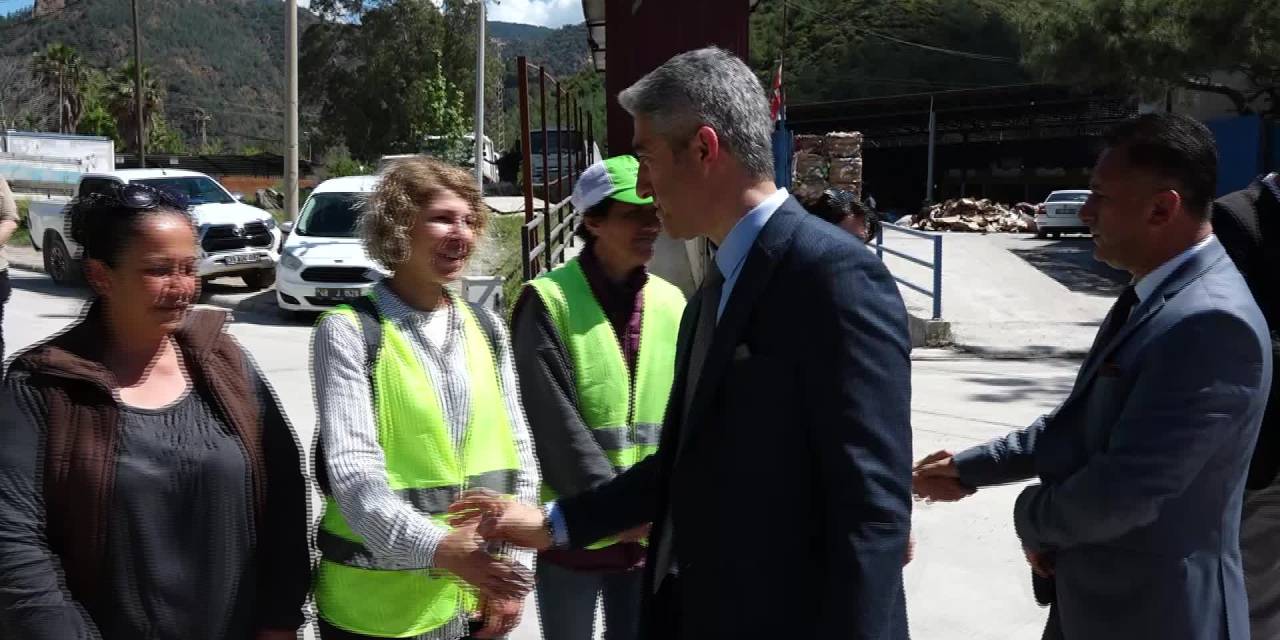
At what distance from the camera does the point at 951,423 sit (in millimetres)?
8086

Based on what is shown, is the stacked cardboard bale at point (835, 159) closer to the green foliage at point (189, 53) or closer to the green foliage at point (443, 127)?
the green foliage at point (443, 127)

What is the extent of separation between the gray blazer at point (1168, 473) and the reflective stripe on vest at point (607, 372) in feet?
3.45

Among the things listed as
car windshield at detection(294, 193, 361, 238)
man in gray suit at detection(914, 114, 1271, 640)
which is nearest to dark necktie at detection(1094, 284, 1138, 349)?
man in gray suit at detection(914, 114, 1271, 640)

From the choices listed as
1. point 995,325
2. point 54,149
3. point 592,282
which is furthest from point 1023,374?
point 54,149

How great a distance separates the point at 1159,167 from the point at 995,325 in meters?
12.2

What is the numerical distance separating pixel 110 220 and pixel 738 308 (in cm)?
132

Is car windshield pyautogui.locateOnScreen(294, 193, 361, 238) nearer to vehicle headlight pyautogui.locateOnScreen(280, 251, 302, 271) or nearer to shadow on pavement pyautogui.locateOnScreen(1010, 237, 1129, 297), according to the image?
vehicle headlight pyautogui.locateOnScreen(280, 251, 302, 271)

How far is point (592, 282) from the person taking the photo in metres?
2.96

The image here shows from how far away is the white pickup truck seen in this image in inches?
584

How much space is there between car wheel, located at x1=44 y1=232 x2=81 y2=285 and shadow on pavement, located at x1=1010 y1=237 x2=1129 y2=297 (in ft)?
50.7

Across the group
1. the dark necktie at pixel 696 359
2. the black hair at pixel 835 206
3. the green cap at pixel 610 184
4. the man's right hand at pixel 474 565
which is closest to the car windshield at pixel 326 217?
the black hair at pixel 835 206

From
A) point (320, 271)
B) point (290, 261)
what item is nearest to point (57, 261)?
point (290, 261)

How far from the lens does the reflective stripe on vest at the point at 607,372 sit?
2.86 m

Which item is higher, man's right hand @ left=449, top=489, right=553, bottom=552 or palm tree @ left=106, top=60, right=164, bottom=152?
palm tree @ left=106, top=60, right=164, bottom=152
